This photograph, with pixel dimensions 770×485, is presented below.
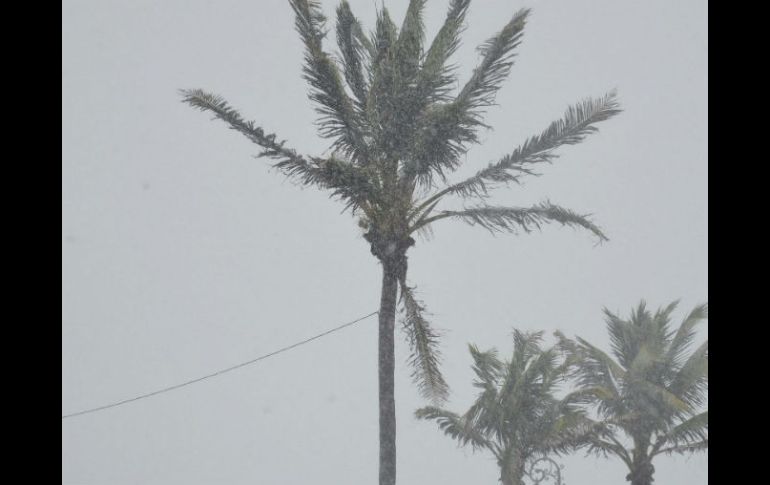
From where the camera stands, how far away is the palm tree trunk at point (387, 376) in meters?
12.5

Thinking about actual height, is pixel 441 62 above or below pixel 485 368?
above

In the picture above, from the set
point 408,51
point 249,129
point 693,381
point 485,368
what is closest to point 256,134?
point 249,129

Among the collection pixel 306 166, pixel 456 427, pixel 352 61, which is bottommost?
pixel 456 427

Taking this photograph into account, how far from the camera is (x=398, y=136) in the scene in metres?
13.0

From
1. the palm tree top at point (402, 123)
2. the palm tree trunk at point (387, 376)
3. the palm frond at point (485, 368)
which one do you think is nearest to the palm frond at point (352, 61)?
the palm tree top at point (402, 123)

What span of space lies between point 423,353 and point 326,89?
445 centimetres

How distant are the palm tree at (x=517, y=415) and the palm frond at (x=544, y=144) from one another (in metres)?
6.81

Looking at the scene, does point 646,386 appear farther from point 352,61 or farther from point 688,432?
point 352,61

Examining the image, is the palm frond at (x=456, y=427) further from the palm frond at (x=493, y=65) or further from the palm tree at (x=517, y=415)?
the palm frond at (x=493, y=65)

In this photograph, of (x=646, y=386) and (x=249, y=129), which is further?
(x=646, y=386)
